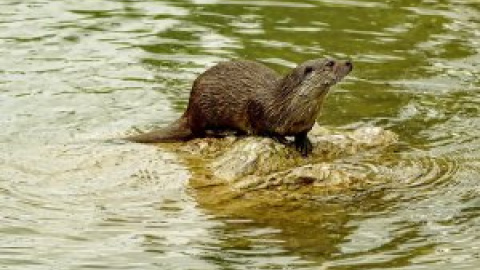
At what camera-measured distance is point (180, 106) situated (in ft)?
28.6

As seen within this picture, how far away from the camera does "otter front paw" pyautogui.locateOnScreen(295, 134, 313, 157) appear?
7.41 m

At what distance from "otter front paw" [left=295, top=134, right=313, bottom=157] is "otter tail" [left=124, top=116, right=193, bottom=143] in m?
0.78

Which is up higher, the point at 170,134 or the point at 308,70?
the point at 308,70

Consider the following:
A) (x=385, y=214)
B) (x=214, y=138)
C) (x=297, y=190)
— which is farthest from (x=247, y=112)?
(x=385, y=214)

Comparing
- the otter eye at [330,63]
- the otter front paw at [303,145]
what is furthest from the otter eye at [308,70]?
the otter front paw at [303,145]

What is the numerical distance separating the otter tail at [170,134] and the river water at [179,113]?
175 millimetres

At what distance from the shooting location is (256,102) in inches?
295

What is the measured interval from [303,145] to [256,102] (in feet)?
1.33

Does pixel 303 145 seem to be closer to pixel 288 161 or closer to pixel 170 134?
pixel 288 161

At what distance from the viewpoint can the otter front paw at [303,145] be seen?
7.41 metres

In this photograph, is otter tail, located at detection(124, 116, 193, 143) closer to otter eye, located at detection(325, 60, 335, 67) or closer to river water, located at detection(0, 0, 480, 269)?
river water, located at detection(0, 0, 480, 269)

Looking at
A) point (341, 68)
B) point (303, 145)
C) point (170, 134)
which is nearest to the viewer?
point (341, 68)

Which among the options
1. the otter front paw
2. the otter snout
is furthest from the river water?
the otter snout

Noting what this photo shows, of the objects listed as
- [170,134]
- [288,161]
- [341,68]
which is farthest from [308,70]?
[170,134]
